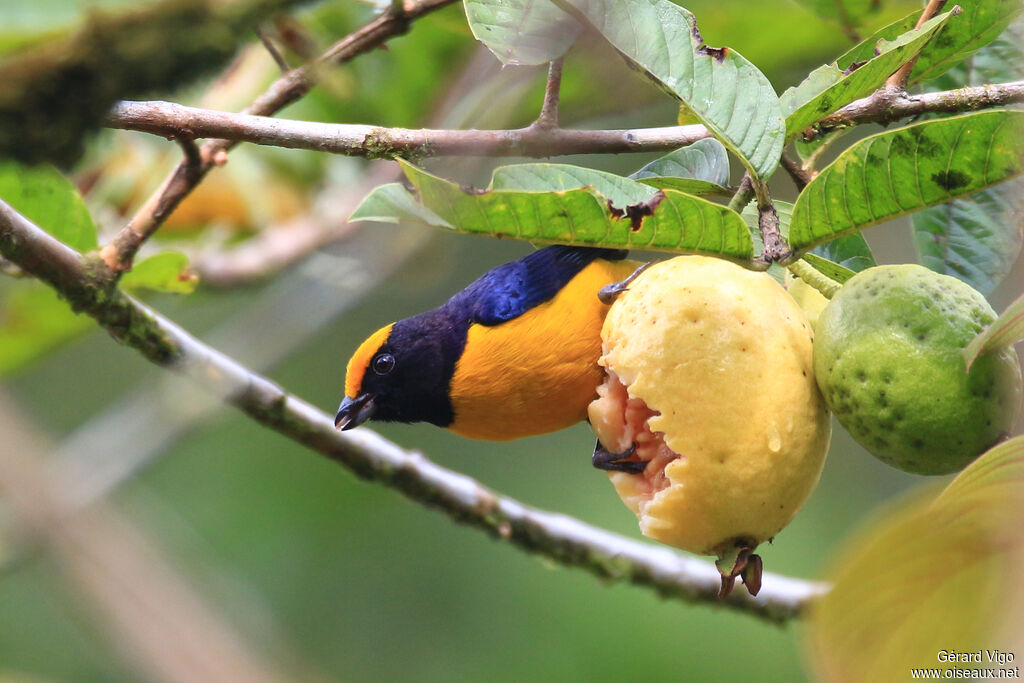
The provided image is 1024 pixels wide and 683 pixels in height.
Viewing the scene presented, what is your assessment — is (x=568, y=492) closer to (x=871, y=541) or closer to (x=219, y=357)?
(x=219, y=357)

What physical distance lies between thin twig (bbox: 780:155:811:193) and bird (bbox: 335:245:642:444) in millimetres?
765

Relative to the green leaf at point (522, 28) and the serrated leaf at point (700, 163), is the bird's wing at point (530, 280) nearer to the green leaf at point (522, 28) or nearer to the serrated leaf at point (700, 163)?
the serrated leaf at point (700, 163)

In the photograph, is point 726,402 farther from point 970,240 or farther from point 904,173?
point 970,240

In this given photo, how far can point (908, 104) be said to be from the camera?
1970 millimetres

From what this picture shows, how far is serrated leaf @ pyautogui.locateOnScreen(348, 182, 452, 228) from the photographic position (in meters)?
1.58

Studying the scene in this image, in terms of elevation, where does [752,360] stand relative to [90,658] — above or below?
above

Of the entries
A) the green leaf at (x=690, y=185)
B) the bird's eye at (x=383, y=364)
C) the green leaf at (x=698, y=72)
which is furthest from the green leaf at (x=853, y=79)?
the bird's eye at (x=383, y=364)

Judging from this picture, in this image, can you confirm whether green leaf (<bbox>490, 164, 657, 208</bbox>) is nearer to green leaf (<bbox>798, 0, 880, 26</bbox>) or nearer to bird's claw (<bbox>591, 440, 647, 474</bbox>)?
bird's claw (<bbox>591, 440, 647, 474</bbox>)

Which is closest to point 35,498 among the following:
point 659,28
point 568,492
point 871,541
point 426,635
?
point 871,541

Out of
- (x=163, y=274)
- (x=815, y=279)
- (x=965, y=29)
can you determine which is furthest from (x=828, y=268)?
(x=163, y=274)

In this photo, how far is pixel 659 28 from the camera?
1768mm

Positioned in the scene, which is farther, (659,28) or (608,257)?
(608,257)

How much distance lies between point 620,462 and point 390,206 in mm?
653

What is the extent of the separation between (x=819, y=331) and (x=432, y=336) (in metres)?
1.90
